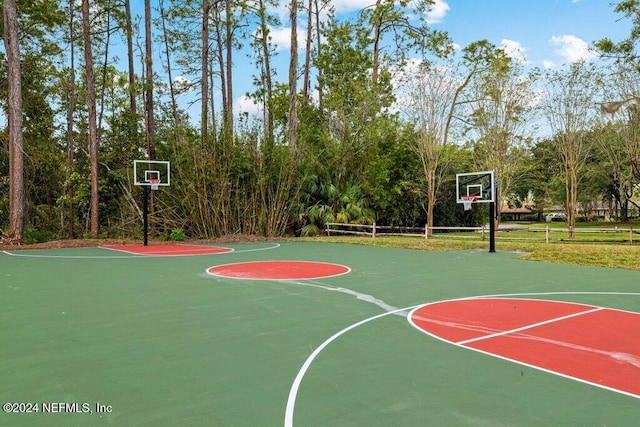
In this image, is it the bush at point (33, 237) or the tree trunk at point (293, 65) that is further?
the tree trunk at point (293, 65)

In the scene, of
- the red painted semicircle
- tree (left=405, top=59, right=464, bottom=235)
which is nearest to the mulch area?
tree (left=405, top=59, right=464, bottom=235)

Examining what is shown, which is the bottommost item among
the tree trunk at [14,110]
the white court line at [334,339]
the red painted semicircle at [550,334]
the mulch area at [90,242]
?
the red painted semicircle at [550,334]

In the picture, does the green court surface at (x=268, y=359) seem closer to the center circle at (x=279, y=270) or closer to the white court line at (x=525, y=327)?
the white court line at (x=525, y=327)

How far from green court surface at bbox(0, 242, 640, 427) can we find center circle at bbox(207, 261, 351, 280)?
485 mm

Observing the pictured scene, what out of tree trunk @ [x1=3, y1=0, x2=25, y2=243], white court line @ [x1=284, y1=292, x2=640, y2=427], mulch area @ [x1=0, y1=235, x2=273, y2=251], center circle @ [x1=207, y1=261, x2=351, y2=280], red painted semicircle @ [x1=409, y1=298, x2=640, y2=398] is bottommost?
red painted semicircle @ [x1=409, y1=298, x2=640, y2=398]

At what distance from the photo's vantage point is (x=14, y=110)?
12117 mm

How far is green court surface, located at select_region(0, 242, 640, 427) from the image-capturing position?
2.46m

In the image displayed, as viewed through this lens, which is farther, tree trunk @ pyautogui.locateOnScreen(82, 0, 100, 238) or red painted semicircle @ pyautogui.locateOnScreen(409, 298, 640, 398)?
tree trunk @ pyautogui.locateOnScreen(82, 0, 100, 238)

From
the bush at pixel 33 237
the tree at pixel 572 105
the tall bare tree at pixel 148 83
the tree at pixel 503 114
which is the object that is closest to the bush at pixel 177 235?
the tall bare tree at pixel 148 83

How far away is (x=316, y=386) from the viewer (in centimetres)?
283

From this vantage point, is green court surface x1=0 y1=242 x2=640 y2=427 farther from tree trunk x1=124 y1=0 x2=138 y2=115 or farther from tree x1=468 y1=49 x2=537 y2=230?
tree x1=468 y1=49 x2=537 y2=230

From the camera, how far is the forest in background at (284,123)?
14914mm

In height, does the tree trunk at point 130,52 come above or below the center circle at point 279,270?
above

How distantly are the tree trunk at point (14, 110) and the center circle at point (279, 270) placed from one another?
729 cm
